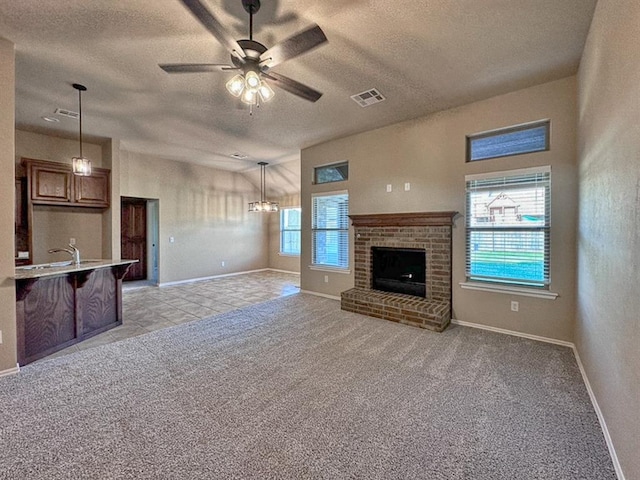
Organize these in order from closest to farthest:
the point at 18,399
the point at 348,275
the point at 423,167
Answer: the point at 18,399, the point at 423,167, the point at 348,275

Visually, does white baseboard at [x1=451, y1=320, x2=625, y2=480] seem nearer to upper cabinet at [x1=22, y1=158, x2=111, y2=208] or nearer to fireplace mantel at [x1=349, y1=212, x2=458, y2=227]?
fireplace mantel at [x1=349, y1=212, x2=458, y2=227]

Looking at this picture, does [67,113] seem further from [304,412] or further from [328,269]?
[304,412]

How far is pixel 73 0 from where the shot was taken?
2137 millimetres

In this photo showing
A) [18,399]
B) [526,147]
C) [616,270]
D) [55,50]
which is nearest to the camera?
[616,270]

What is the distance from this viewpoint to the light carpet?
1.62 m

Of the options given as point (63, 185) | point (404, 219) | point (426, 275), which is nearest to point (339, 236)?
point (404, 219)

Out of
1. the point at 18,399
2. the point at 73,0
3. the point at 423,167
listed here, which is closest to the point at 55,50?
the point at 73,0

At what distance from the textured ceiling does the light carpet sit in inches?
119

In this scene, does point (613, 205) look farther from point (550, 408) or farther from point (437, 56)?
point (437, 56)

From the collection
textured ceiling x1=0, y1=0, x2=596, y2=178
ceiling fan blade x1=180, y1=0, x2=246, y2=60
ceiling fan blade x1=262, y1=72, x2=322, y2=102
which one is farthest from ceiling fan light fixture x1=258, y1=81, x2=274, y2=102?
textured ceiling x1=0, y1=0, x2=596, y2=178

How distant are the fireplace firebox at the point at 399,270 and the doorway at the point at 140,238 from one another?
558 cm

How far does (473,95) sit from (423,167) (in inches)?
42.5

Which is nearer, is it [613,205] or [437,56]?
[613,205]

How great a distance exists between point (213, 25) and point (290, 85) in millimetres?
775
